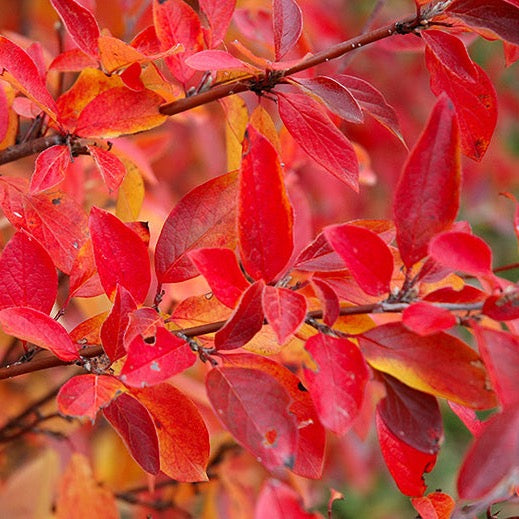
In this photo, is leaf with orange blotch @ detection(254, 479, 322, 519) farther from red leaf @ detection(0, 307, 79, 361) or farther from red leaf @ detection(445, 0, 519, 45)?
red leaf @ detection(445, 0, 519, 45)

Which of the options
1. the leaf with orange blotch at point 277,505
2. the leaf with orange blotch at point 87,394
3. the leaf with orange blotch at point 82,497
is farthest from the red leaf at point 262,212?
the leaf with orange blotch at point 82,497

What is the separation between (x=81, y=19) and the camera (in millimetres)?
526

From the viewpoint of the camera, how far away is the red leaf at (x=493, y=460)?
356mm

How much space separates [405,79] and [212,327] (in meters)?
1.54

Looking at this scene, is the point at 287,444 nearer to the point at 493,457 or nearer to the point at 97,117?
the point at 493,457

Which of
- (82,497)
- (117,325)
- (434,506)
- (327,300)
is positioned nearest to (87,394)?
(117,325)

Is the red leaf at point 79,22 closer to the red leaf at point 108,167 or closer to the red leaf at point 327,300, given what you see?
the red leaf at point 108,167

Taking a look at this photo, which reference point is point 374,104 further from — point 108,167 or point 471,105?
point 108,167

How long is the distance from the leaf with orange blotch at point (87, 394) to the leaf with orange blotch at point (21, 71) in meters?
0.19

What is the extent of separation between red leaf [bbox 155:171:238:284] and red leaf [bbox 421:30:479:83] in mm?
157

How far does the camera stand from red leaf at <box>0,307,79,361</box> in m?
0.43

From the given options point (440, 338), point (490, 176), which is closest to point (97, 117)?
point (440, 338)

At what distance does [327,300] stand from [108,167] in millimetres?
193

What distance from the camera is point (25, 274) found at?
1.58 feet
